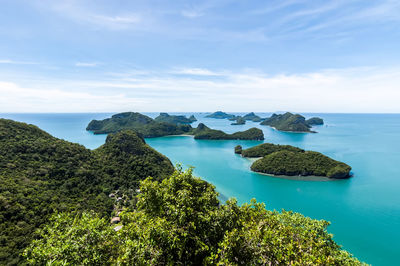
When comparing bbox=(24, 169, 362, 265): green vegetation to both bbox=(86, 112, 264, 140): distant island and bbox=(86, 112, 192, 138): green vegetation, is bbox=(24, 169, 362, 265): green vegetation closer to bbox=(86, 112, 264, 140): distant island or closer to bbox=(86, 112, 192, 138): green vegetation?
bbox=(86, 112, 264, 140): distant island

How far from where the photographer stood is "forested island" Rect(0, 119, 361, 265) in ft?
27.7

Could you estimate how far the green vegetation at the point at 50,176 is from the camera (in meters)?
25.6

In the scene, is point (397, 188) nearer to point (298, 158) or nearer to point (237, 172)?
point (298, 158)

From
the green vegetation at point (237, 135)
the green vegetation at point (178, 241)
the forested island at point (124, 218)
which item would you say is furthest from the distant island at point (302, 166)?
the green vegetation at point (237, 135)

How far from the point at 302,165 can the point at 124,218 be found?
6713 cm

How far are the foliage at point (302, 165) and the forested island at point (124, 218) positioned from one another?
121 feet

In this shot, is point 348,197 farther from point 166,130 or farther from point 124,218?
point 166,130

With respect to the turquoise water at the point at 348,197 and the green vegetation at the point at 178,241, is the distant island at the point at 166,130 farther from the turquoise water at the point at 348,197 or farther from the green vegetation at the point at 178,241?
the green vegetation at the point at 178,241

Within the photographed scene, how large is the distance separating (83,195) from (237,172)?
4856cm

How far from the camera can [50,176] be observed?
39.2 meters

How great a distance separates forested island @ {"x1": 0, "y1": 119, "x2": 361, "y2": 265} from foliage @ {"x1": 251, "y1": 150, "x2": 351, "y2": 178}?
36788 millimetres

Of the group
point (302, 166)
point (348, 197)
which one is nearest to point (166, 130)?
point (302, 166)

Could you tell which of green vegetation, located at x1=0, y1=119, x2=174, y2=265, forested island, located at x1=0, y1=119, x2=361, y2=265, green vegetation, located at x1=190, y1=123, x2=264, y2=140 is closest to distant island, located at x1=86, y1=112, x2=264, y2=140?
green vegetation, located at x1=190, y1=123, x2=264, y2=140

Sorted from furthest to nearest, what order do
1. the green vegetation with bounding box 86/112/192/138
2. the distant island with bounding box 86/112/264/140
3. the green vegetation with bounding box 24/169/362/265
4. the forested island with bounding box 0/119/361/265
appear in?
the green vegetation with bounding box 86/112/192/138 < the distant island with bounding box 86/112/264/140 < the forested island with bounding box 0/119/361/265 < the green vegetation with bounding box 24/169/362/265
